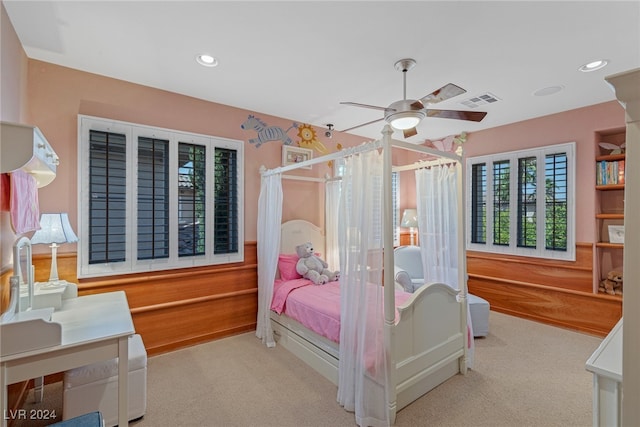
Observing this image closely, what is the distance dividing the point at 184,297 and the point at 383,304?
219cm

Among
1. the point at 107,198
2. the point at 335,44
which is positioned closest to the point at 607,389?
the point at 335,44

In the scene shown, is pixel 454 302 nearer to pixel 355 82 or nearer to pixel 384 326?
pixel 384 326

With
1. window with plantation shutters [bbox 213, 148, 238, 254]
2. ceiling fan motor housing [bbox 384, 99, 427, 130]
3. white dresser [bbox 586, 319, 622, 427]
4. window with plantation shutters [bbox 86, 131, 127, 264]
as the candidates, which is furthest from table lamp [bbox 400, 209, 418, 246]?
window with plantation shutters [bbox 86, 131, 127, 264]

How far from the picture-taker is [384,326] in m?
2.10

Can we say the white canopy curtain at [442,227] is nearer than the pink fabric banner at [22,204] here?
No

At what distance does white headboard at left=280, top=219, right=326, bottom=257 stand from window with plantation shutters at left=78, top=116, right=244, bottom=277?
1.76 ft

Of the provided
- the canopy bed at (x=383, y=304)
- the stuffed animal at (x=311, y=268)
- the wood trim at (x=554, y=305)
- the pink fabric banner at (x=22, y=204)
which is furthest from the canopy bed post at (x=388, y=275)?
the wood trim at (x=554, y=305)

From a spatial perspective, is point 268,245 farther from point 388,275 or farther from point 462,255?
point 462,255

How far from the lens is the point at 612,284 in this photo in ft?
11.3

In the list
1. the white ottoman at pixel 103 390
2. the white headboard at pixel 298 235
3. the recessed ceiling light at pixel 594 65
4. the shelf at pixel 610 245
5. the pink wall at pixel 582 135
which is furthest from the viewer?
the white headboard at pixel 298 235

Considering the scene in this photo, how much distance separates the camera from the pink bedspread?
254 centimetres

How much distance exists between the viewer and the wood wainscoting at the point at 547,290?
11.5 ft

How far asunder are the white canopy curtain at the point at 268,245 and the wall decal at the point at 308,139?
0.95 m

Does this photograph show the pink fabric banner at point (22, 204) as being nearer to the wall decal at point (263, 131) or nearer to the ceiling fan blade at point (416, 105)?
the wall decal at point (263, 131)
